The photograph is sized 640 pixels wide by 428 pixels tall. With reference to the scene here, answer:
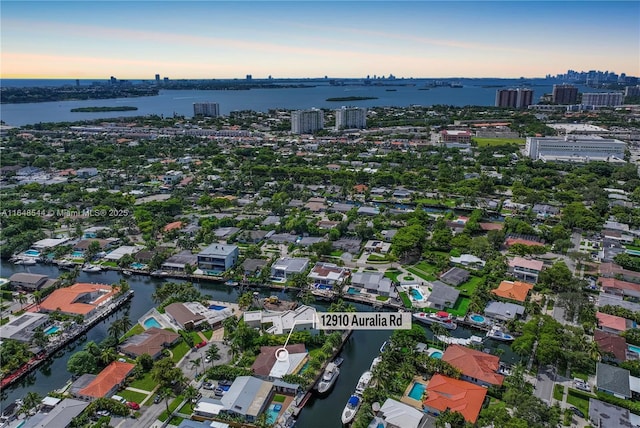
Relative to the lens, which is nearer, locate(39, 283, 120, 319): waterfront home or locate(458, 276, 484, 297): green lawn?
locate(39, 283, 120, 319): waterfront home

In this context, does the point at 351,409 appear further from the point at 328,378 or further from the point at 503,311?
the point at 503,311

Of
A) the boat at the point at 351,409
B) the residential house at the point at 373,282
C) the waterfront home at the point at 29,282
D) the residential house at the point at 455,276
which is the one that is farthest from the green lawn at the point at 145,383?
the residential house at the point at 455,276

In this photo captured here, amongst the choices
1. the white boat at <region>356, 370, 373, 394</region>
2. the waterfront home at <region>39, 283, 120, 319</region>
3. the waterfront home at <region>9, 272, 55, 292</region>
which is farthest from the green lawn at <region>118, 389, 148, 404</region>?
the waterfront home at <region>9, 272, 55, 292</region>

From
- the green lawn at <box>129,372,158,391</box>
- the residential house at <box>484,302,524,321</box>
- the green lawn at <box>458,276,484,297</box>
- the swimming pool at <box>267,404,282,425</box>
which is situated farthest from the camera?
the green lawn at <box>458,276,484,297</box>

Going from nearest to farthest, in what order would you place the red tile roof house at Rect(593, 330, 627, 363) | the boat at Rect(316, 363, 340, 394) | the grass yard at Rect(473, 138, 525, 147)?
the boat at Rect(316, 363, 340, 394)
the red tile roof house at Rect(593, 330, 627, 363)
the grass yard at Rect(473, 138, 525, 147)

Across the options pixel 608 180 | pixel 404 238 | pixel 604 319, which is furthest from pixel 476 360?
pixel 608 180

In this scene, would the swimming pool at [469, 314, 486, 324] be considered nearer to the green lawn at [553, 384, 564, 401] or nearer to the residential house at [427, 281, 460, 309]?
the residential house at [427, 281, 460, 309]

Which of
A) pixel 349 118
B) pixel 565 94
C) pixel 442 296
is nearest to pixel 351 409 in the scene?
pixel 442 296
